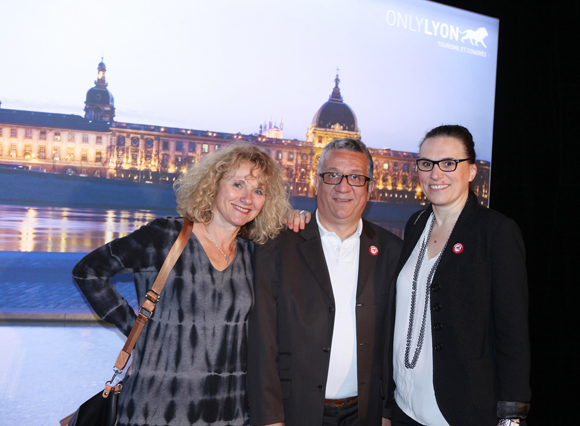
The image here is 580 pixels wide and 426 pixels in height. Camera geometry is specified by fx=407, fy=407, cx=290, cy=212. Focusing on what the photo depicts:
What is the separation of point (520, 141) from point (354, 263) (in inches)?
136

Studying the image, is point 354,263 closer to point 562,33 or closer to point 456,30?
point 456,30

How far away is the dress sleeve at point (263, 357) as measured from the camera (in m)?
1.73

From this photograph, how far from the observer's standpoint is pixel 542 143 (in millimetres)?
4406

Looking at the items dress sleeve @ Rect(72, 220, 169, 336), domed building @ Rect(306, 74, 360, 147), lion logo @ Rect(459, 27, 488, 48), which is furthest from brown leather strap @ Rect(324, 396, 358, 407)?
lion logo @ Rect(459, 27, 488, 48)

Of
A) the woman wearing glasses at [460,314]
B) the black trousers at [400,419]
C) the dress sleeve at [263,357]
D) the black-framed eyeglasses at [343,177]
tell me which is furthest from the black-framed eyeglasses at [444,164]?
the black trousers at [400,419]

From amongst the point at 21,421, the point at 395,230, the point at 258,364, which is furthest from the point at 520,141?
the point at 21,421

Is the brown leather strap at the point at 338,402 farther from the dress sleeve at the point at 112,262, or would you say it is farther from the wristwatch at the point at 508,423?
the dress sleeve at the point at 112,262

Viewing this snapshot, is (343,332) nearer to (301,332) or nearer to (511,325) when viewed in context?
(301,332)

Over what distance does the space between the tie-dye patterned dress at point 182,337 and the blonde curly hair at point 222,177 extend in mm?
150

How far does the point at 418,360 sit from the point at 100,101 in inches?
120

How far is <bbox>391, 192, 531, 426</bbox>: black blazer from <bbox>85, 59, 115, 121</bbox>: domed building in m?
2.84

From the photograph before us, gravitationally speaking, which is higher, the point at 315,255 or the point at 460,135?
the point at 460,135

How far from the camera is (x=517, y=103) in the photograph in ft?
14.5

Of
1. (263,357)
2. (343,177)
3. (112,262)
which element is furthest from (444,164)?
(112,262)
